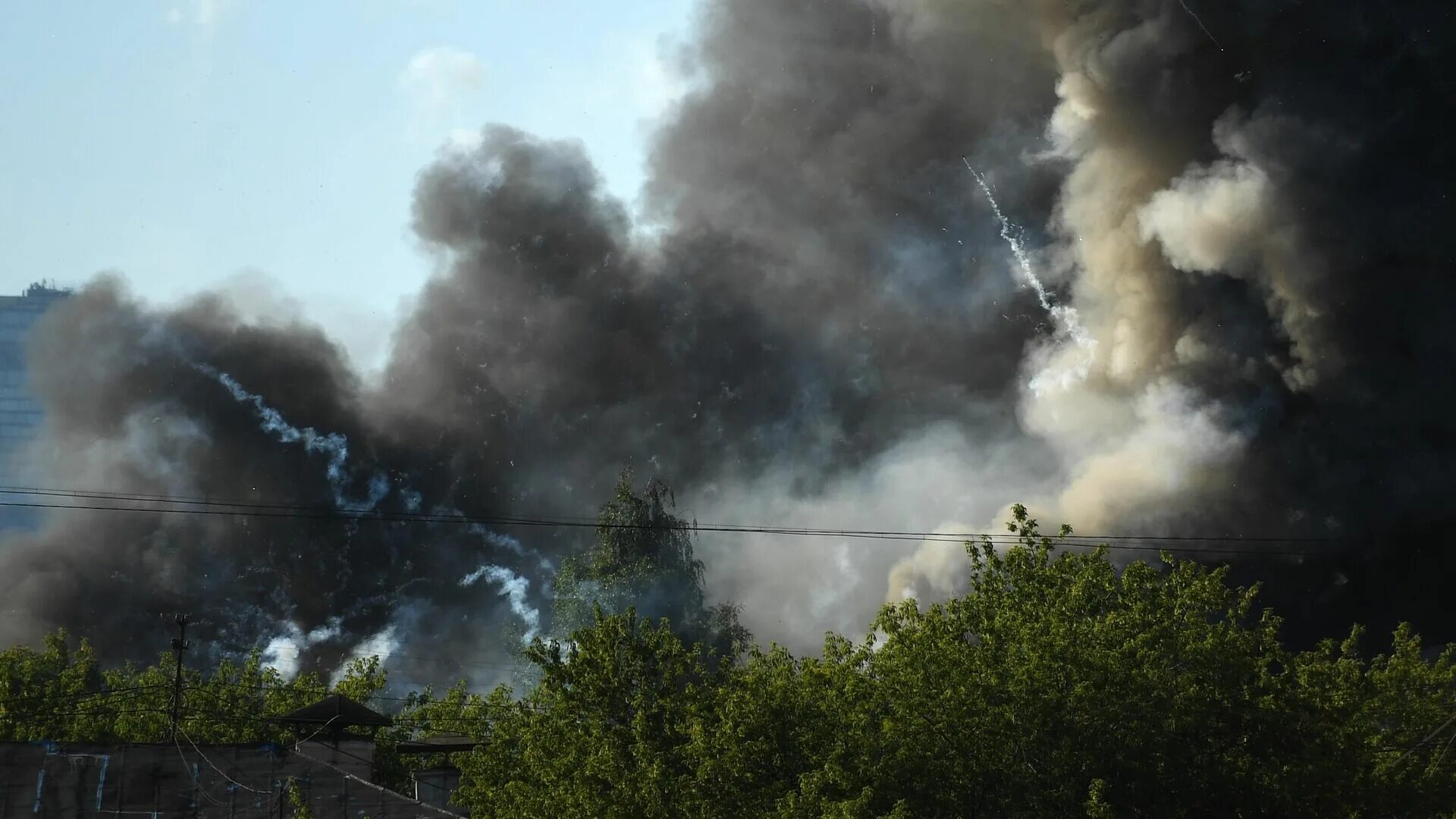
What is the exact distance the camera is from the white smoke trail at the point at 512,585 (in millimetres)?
101875

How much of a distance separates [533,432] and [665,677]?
258 ft

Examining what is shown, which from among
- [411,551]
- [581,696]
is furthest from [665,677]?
[411,551]

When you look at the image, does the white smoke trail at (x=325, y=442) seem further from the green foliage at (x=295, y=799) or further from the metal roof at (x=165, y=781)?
the green foliage at (x=295, y=799)

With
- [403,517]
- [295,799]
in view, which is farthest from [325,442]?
[295,799]

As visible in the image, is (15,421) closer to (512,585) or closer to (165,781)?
(512,585)

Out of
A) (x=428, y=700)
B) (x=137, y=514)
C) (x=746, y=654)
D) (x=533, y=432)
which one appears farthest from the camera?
(x=533, y=432)

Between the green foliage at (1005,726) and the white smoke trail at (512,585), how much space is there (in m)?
67.1

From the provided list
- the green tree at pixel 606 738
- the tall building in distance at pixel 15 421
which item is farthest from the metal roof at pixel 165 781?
the tall building in distance at pixel 15 421

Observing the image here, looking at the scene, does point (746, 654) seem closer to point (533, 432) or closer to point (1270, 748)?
point (533, 432)

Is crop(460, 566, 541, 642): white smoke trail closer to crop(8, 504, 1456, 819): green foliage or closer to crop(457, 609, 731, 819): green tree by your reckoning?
crop(8, 504, 1456, 819): green foliage

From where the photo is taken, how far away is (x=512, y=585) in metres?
105

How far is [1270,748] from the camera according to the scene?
101 ft

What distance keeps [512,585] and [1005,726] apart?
7817 centimetres

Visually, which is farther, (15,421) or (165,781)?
(15,421)
